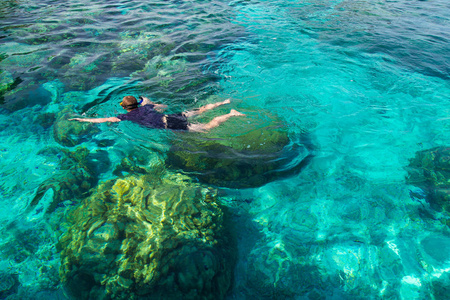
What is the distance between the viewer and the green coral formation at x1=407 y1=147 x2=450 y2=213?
4.11 meters

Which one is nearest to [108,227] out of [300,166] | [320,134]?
[300,166]

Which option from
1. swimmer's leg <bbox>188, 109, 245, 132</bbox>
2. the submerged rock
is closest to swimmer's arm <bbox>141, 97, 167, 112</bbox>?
swimmer's leg <bbox>188, 109, 245, 132</bbox>

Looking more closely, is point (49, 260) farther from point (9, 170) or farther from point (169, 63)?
point (169, 63)

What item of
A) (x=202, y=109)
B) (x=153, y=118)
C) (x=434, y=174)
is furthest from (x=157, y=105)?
(x=434, y=174)

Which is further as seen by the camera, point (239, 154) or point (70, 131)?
point (70, 131)

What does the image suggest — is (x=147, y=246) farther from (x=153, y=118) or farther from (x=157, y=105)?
(x=157, y=105)

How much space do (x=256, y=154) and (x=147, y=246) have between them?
104 inches

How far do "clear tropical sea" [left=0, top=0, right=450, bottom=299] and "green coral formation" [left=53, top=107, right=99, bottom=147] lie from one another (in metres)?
0.04

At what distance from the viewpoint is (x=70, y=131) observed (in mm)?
5527

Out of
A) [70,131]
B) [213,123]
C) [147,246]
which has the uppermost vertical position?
[213,123]

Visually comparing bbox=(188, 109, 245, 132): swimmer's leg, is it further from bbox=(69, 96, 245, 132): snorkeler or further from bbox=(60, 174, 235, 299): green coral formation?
bbox=(60, 174, 235, 299): green coral formation

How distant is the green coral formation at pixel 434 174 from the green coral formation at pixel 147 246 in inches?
142

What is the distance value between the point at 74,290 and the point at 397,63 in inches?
400

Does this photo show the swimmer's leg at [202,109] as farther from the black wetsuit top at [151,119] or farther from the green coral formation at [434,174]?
the green coral formation at [434,174]
